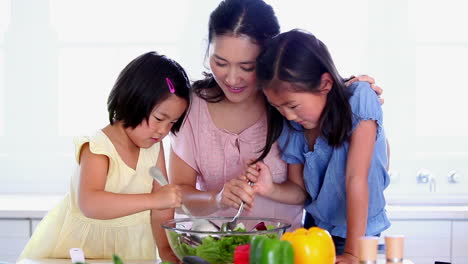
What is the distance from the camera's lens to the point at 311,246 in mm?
1278

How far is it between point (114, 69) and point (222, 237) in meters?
2.18

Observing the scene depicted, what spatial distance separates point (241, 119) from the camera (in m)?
2.14

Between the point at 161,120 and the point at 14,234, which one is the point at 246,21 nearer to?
the point at 161,120

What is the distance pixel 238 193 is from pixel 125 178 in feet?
1.28

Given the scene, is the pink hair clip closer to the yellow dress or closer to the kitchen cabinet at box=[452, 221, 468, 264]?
the yellow dress

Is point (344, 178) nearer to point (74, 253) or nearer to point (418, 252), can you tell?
point (74, 253)

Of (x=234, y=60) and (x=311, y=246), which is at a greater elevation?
(x=234, y=60)

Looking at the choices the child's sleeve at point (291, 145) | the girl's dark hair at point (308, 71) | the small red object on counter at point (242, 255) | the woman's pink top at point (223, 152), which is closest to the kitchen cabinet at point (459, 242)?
the woman's pink top at point (223, 152)

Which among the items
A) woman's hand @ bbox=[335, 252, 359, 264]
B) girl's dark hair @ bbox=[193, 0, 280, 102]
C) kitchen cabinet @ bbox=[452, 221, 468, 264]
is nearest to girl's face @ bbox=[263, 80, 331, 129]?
girl's dark hair @ bbox=[193, 0, 280, 102]

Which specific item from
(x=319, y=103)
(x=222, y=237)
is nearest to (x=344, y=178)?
(x=319, y=103)

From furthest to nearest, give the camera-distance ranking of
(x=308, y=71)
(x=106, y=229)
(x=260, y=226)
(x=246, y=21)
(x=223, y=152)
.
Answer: (x=223, y=152), (x=106, y=229), (x=246, y=21), (x=308, y=71), (x=260, y=226)

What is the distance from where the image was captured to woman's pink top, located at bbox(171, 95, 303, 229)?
2121 millimetres

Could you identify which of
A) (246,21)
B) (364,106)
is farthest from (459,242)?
(246,21)

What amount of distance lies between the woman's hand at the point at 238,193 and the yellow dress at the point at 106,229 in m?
0.30
